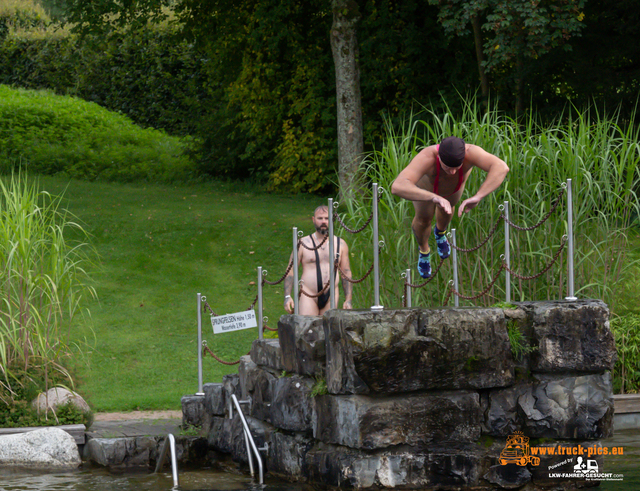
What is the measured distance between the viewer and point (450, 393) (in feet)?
18.9

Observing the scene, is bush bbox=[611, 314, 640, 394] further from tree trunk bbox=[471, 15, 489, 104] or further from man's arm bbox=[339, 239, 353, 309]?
tree trunk bbox=[471, 15, 489, 104]

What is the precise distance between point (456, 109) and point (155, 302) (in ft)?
25.1

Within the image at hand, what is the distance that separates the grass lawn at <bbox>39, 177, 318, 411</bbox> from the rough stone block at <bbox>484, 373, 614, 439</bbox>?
13.0 feet

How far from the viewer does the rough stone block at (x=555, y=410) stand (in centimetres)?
584

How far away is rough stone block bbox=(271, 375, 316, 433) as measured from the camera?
6.24m

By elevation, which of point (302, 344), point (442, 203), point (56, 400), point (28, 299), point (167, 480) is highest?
point (442, 203)

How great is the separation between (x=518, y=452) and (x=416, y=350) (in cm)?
108

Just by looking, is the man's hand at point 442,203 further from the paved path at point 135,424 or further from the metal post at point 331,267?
the paved path at point 135,424

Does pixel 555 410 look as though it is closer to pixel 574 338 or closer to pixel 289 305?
pixel 574 338

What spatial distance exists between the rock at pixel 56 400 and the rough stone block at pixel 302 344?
2162 mm

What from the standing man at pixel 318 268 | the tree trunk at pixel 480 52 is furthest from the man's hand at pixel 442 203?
the tree trunk at pixel 480 52

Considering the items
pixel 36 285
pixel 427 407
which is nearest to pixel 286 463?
pixel 427 407

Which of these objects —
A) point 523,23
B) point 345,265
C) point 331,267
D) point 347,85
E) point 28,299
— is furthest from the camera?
point 347,85

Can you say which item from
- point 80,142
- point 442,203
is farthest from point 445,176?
point 80,142
